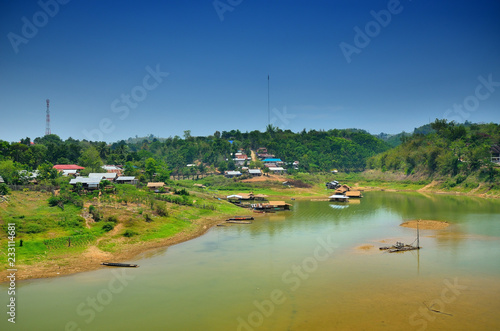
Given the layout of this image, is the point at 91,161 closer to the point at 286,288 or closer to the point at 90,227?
the point at 90,227

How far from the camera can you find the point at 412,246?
110ft

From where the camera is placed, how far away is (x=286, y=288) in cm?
2462

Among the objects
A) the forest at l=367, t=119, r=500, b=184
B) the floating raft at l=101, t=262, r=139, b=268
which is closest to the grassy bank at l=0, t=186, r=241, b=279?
the floating raft at l=101, t=262, r=139, b=268

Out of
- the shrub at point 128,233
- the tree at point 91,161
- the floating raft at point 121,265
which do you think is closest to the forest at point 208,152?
the tree at point 91,161

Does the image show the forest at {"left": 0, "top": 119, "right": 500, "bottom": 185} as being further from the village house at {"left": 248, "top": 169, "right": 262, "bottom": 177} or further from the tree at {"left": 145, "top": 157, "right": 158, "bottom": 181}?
the village house at {"left": 248, "top": 169, "right": 262, "bottom": 177}

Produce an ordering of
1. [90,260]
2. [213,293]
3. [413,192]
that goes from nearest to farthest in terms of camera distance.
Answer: [213,293] < [90,260] < [413,192]

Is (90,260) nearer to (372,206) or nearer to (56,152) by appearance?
(372,206)

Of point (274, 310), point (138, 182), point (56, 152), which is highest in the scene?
point (56, 152)

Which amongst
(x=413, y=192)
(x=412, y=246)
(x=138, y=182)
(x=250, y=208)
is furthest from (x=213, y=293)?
(x=413, y=192)

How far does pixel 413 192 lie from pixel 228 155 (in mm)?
58464

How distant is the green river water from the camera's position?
20.3 m

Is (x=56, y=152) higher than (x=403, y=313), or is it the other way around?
(x=56, y=152)

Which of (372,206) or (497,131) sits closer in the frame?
(372,206)

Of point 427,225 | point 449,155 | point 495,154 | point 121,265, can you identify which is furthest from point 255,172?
point 121,265
